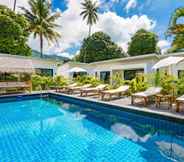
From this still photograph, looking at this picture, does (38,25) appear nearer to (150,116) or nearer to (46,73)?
(46,73)

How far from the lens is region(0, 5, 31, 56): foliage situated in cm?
2844

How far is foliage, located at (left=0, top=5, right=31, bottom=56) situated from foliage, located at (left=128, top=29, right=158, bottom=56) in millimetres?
24292

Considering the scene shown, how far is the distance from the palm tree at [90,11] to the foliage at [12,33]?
44.7 feet

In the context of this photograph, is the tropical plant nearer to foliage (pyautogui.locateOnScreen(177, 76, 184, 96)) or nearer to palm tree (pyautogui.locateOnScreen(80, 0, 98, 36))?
foliage (pyautogui.locateOnScreen(177, 76, 184, 96))

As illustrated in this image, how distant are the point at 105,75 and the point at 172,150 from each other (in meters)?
23.4

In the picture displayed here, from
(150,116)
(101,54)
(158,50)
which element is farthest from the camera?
(158,50)

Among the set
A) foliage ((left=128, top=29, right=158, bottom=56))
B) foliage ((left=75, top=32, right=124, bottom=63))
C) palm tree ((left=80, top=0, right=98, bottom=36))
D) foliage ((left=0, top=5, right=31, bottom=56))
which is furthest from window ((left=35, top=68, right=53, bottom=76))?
foliage ((left=128, top=29, right=158, bottom=56))

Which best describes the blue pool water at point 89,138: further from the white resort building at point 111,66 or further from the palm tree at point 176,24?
the white resort building at point 111,66

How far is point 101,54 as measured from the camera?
144ft

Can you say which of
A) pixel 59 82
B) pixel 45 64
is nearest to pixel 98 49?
pixel 45 64

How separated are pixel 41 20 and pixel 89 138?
96.2 feet

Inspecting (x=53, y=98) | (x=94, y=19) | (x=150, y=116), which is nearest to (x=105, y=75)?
(x=53, y=98)

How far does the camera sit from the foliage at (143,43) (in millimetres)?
44438

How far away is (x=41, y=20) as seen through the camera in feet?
109
